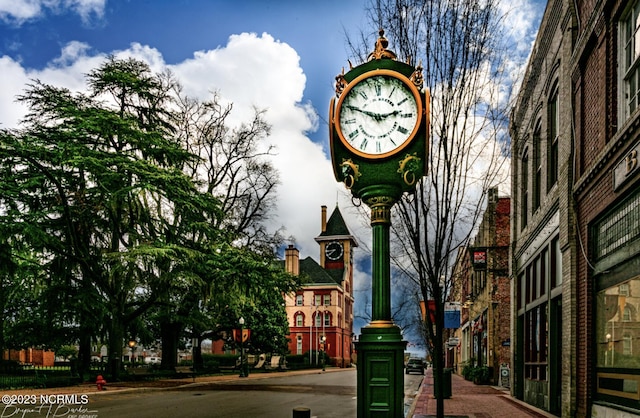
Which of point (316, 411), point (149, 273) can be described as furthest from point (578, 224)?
point (149, 273)

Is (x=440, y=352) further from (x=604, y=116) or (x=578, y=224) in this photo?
(x=604, y=116)

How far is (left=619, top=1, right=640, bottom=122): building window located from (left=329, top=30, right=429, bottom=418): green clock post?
14.0ft

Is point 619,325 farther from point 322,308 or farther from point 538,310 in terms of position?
point 322,308

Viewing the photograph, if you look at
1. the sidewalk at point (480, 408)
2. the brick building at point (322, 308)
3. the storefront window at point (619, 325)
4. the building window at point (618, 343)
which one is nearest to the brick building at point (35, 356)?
the brick building at point (322, 308)

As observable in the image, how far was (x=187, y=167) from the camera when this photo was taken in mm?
37438

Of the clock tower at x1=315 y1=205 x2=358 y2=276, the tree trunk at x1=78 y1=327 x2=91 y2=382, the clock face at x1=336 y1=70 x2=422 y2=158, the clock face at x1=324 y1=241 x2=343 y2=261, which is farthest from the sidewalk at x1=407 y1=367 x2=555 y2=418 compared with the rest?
the clock face at x1=324 y1=241 x2=343 y2=261

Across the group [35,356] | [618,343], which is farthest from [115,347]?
[35,356]

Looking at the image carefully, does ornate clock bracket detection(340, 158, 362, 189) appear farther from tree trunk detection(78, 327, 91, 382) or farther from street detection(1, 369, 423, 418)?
tree trunk detection(78, 327, 91, 382)

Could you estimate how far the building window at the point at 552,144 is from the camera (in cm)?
1642

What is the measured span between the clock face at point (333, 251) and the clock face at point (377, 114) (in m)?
95.7

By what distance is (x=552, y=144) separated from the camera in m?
16.7

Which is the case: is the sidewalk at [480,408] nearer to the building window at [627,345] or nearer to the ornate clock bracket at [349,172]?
the building window at [627,345]

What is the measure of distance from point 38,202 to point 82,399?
1148 centimetres

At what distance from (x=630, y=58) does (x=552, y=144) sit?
264 inches
